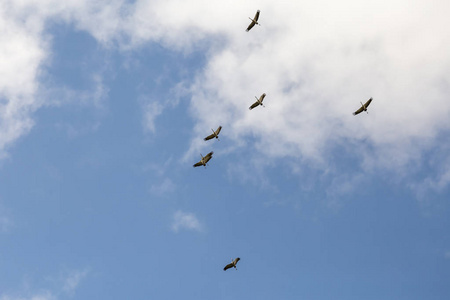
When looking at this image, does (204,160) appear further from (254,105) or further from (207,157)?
(254,105)

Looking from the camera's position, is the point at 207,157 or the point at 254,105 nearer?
the point at 207,157

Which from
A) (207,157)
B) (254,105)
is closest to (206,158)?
(207,157)

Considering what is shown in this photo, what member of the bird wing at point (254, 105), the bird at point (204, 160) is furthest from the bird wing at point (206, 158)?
the bird wing at point (254, 105)

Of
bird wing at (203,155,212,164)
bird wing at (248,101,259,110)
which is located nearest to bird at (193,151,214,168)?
bird wing at (203,155,212,164)

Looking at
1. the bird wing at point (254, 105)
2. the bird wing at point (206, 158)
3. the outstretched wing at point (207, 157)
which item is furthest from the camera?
the bird wing at point (254, 105)

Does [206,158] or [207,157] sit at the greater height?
[207,157]

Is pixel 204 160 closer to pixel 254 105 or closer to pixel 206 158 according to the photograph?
pixel 206 158

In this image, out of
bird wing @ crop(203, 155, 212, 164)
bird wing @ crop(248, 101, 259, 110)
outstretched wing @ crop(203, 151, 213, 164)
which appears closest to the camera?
outstretched wing @ crop(203, 151, 213, 164)

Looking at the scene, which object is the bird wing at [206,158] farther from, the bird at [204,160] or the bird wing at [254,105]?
the bird wing at [254,105]

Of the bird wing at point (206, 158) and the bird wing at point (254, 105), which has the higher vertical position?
the bird wing at point (254, 105)

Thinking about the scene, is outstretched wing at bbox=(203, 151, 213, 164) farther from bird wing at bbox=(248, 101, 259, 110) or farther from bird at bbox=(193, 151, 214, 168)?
bird wing at bbox=(248, 101, 259, 110)

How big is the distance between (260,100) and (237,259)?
41767mm

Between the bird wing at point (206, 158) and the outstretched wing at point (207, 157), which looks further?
the bird wing at point (206, 158)

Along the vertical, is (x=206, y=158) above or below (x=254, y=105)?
below
